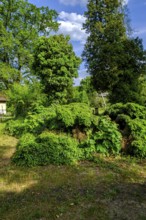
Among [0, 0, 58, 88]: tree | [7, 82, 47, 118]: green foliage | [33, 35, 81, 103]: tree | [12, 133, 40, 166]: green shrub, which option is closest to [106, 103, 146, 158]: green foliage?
[12, 133, 40, 166]: green shrub

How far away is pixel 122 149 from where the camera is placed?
20.6 feet

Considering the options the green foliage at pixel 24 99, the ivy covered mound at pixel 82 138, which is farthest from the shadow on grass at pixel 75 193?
the green foliage at pixel 24 99

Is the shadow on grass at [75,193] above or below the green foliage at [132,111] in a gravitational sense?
below

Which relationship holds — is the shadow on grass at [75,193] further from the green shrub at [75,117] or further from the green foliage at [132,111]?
the green foliage at [132,111]

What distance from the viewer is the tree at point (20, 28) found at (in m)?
22.9

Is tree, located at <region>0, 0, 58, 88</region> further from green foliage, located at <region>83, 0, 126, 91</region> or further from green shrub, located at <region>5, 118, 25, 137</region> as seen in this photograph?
green shrub, located at <region>5, 118, 25, 137</region>

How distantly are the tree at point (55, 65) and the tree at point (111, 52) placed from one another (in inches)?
71.1

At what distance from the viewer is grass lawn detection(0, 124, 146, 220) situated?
331 centimetres

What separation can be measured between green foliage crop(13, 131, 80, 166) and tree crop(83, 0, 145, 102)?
8.44 metres

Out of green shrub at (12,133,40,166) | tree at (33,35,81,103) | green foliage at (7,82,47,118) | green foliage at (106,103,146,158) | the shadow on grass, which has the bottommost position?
the shadow on grass

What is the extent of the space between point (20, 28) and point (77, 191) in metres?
22.5

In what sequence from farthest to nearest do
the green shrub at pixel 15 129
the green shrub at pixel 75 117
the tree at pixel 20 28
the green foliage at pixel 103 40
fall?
the tree at pixel 20 28
the green foliage at pixel 103 40
the green shrub at pixel 15 129
the green shrub at pixel 75 117

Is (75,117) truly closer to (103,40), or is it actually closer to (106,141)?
(106,141)

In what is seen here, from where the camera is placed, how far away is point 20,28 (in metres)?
23.6
